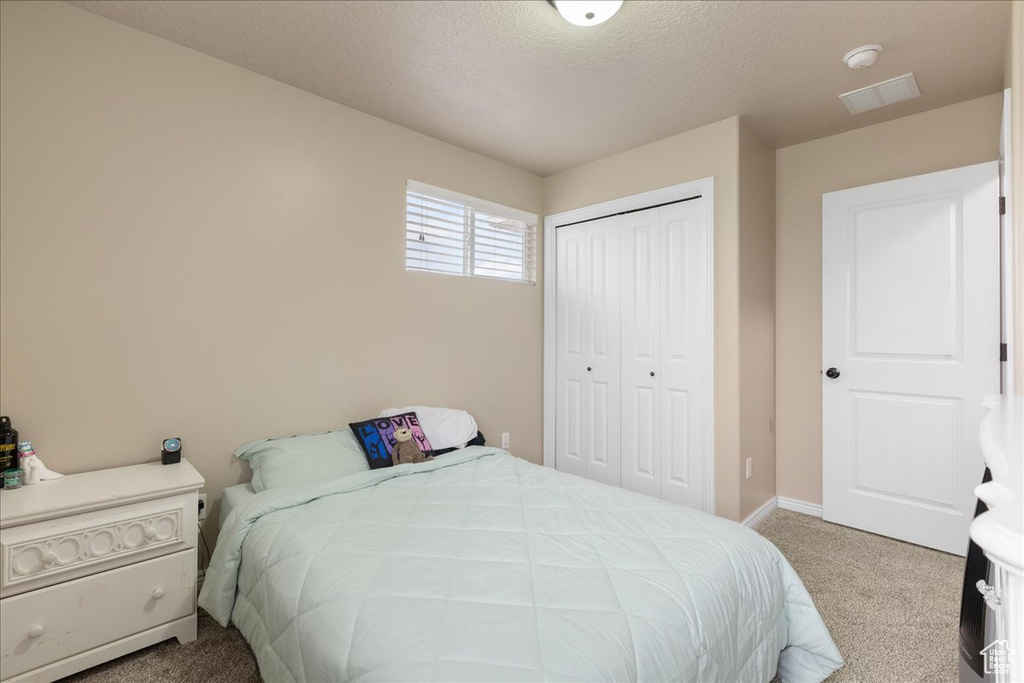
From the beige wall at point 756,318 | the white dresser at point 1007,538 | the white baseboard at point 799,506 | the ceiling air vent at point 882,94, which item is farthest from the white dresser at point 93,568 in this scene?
the ceiling air vent at point 882,94

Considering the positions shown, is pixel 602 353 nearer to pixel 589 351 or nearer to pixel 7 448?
pixel 589 351

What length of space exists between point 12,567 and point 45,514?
0.58 feet

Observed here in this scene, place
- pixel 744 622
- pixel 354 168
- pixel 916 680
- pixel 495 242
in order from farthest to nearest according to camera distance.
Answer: pixel 495 242 < pixel 354 168 < pixel 916 680 < pixel 744 622

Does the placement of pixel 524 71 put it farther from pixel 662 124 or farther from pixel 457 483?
pixel 457 483

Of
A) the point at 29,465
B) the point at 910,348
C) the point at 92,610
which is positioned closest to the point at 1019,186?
the point at 910,348

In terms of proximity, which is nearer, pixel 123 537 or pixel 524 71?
pixel 123 537

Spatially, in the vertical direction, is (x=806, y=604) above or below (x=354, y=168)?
below

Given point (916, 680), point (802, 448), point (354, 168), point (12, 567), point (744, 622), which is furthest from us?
point (802, 448)

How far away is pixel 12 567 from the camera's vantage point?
1482 millimetres

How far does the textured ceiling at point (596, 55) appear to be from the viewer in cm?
190

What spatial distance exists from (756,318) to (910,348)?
0.85 meters

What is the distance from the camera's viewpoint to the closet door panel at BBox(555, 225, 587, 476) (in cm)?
367

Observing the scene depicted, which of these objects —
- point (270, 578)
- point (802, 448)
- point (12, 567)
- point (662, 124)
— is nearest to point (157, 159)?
point (12, 567)

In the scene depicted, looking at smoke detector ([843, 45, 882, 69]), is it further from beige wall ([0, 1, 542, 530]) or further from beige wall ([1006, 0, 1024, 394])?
beige wall ([0, 1, 542, 530])
